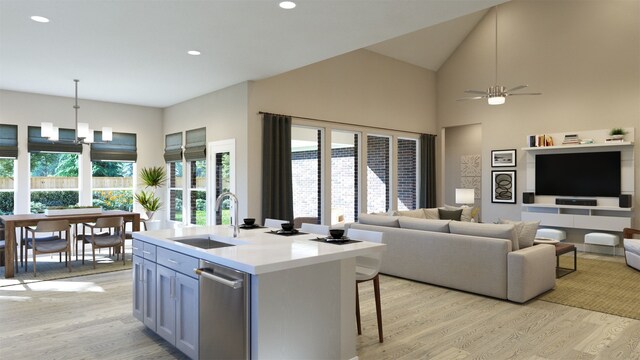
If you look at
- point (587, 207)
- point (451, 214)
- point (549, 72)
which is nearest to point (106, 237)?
point (451, 214)

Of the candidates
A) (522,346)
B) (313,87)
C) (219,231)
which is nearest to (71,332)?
(219,231)

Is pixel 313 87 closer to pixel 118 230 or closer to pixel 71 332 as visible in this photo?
pixel 118 230

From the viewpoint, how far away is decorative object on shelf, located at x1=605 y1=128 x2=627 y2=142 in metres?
7.15

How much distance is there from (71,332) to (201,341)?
1685 millimetres

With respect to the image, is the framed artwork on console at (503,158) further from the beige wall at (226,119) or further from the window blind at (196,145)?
the window blind at (196,145)

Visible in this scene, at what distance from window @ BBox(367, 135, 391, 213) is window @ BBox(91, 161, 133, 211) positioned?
16.4 feet

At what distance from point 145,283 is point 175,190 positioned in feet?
18.2

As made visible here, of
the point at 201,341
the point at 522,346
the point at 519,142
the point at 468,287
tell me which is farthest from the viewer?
the point at 519,142

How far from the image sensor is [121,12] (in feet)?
12.8

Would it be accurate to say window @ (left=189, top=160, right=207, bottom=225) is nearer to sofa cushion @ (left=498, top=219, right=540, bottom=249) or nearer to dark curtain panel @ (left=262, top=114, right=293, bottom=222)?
dark curtain panel @ (left=262, top=114, right=293, bottom=222)

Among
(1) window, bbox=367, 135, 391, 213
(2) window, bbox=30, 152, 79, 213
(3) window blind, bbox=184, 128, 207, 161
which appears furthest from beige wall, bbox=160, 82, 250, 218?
(1) window, bbox=367, 135, 391, 213

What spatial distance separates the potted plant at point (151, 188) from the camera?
8.34m

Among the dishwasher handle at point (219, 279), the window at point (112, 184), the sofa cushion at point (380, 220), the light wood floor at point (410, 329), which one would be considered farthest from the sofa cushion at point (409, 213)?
the window at point (112, 184)

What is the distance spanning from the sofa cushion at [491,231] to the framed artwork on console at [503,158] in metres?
4.37
